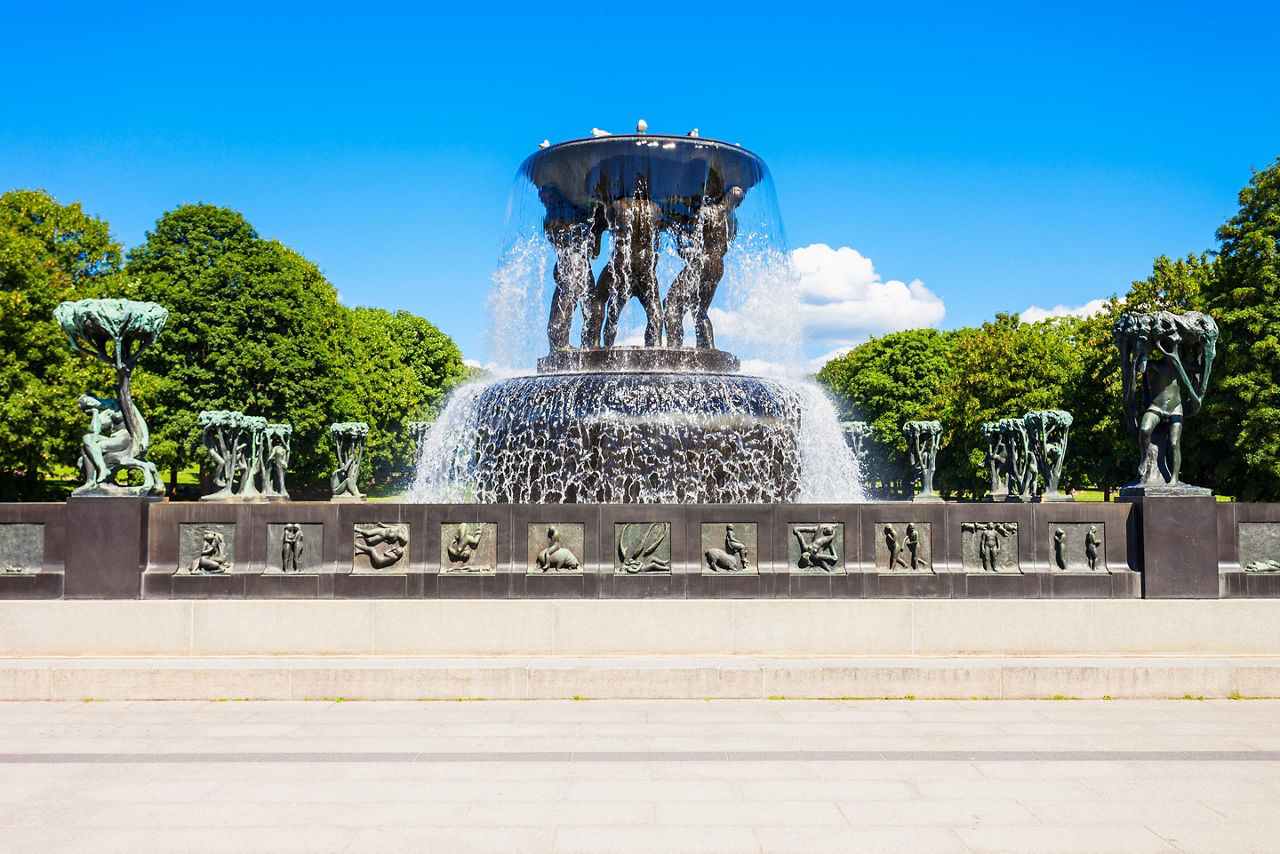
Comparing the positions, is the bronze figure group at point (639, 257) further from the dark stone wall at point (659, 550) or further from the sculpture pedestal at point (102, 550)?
the sculpture pedestal at point (102, 550)

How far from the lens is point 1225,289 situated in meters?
28.8

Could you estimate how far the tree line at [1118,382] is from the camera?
26641 millimetres

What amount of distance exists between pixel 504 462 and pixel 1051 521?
6152 mm

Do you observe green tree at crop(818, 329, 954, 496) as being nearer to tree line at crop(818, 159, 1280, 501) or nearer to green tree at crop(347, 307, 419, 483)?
tree line at crop(818, 159, 1280, 501)

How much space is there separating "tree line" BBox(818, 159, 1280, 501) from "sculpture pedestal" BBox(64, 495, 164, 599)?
20.4 m

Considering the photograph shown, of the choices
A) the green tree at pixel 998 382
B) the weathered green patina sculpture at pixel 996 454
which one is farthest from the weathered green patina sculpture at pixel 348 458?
the green tree at pixel 998 382

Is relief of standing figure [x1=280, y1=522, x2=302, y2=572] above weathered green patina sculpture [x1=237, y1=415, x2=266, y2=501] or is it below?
below
